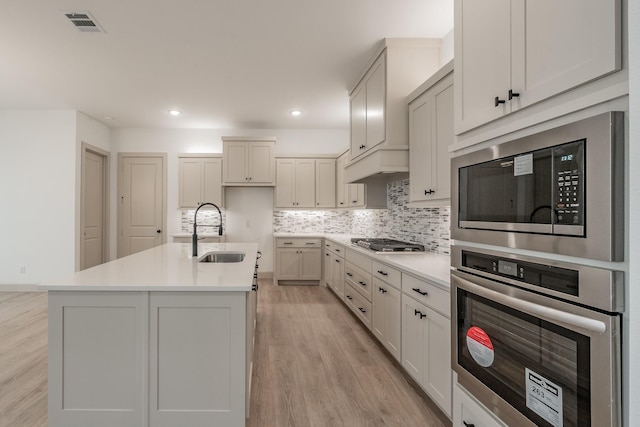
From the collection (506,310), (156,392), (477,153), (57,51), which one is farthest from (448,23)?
(57,51)

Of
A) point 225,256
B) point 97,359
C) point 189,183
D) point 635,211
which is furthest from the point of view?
point 189,183

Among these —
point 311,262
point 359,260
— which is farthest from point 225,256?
point 311,262

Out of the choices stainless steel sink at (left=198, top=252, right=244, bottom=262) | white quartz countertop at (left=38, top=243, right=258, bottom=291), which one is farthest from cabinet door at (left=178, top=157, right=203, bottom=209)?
white quartz countertop at (left=38, top=243, right=258, bottom=291)

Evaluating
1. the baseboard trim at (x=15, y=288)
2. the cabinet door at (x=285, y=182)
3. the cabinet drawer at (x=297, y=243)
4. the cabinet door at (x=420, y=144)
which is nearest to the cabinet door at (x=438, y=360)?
the cabinet door at (x=420, y=144)

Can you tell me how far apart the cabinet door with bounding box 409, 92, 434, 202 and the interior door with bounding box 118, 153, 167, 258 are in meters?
5.10

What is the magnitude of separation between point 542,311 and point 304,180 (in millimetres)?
5644

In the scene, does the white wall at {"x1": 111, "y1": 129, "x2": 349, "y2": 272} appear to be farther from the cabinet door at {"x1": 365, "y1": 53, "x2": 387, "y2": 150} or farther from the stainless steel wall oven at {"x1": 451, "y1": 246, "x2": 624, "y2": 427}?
the stainless steel wall oven at {"x1": 451, "y1": 246, "x2": 624, "y2": 427}

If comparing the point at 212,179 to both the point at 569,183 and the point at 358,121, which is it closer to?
the point at 358,121

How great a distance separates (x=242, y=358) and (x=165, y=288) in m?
0.56

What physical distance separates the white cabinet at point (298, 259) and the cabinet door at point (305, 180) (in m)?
0.81

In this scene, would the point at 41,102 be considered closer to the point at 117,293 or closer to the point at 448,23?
the point at 117,293

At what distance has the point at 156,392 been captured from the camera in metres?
1.98

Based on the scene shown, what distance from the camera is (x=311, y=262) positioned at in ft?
20.4

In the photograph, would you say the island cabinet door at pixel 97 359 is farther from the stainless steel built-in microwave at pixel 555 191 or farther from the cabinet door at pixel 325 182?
the cabinet door at pixel 325 182
